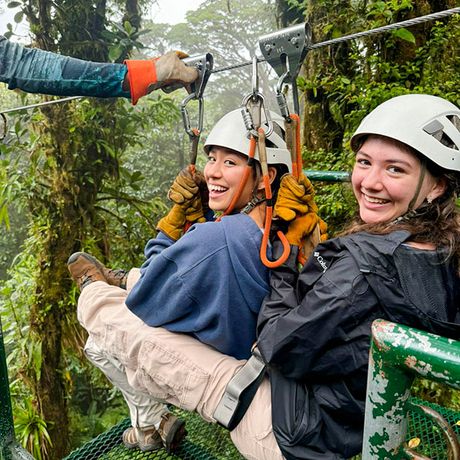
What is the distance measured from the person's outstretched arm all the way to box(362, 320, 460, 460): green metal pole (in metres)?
1.46

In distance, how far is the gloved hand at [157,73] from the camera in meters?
1.78

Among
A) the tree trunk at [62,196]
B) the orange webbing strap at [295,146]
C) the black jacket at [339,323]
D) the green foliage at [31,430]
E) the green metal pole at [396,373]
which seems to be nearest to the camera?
the green metal pole at [396,373]

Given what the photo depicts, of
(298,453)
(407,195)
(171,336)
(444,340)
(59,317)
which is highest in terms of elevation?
(407,195)

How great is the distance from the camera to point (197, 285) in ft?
4.78

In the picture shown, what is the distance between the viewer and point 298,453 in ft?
3.99

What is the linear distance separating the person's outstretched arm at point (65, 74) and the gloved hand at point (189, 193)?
15.8 inches

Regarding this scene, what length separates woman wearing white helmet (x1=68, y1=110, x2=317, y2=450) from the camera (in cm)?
145

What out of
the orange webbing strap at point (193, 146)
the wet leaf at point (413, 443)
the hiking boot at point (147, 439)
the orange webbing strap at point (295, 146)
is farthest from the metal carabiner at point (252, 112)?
the hiking boot at point (147, 439)

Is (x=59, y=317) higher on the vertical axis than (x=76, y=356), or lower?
higher

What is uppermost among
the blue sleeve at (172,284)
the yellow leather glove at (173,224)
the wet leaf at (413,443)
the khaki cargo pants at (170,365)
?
the yellow leather glove at (173,224)

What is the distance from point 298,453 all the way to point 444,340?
27.4 inches

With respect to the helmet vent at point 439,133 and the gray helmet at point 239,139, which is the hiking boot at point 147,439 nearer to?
the gray helmet at point 239,139

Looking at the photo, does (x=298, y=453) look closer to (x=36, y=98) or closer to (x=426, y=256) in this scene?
(x=426, y=256)

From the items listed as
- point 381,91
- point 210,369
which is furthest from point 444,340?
point 381,91
